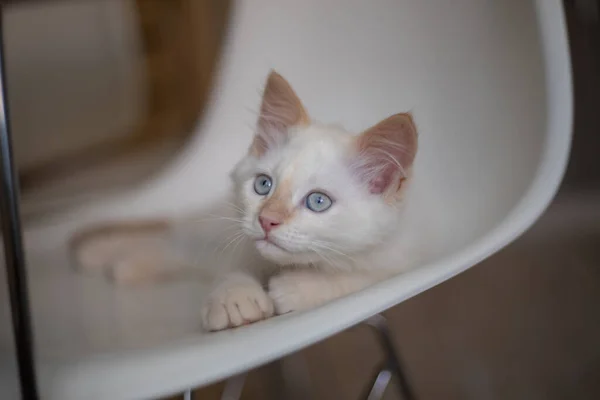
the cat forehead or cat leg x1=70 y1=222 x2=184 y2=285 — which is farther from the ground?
the cat forehead

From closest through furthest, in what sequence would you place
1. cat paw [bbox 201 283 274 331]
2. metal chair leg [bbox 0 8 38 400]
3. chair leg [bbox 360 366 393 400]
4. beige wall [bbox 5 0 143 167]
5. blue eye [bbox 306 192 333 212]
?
metal chair leg [bbox 0 8 38 400] → cat paw [bbox 201 283 274 331] → blue eye [bbox 306 192 333 212] → chair leg [bbox 360 366 393 400] → beige wall [bbox 5 0 143 167]

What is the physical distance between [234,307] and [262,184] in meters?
0.22

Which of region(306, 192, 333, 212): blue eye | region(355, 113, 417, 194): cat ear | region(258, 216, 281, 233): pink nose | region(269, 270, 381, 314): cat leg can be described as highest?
region(355, 113, 417, 194): cat ear

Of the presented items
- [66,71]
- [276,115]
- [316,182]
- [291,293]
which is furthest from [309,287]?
[66,71]

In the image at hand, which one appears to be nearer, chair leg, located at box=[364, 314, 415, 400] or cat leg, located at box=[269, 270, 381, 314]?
cat leg, located at box=[269, 270, 381, 314]

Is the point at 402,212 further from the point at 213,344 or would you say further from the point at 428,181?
the point at 213,344

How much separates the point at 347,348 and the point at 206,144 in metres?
0.64

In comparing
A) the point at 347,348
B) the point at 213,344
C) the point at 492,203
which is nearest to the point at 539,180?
the point at 492,203

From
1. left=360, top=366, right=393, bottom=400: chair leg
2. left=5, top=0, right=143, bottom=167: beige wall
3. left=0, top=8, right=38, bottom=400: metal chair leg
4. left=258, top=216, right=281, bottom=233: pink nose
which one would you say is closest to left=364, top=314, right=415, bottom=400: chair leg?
left=360, top=366, right=393, bottom=400: chair leg

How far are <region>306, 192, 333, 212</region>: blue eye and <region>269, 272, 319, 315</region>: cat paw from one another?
0.29 ft

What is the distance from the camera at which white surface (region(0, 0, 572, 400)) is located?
20.9 inches

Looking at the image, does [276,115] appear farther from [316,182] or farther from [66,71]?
[66,71]

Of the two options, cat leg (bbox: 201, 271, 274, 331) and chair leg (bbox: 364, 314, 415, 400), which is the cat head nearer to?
cat leg (bbox: 201, 271, 274, 331)

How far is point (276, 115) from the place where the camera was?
830 millimetres
